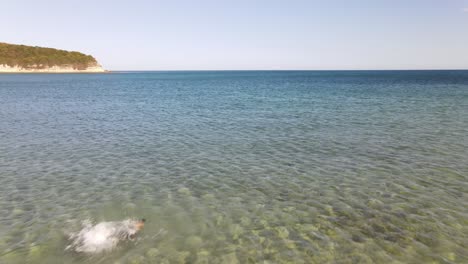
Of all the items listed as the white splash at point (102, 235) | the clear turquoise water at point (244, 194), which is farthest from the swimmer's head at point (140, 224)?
the clear turquoise water at point (244, 194)

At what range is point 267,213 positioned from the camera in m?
10.2

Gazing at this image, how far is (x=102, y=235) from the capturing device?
870cm

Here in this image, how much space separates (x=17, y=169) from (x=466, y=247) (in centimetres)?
1879

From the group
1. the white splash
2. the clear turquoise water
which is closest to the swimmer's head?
the white splash

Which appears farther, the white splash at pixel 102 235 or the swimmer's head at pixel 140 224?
the swimmer's head at pixel 140 224

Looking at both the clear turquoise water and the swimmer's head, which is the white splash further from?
the clear turquoise water

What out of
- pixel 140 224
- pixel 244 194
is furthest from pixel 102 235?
pixel 244 194

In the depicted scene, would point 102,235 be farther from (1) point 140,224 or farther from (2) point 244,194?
(2) point 244,194

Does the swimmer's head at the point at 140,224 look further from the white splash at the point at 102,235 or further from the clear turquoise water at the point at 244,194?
the clear turquoise water at the point at 244,194

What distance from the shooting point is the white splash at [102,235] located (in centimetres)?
814

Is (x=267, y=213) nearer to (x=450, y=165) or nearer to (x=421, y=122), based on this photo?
(x=450, y=165)

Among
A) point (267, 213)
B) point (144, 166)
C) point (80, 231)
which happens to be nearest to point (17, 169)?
point (144, 166)

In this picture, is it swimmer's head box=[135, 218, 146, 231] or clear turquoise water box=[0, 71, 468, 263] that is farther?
swimmer's head box=[135, 218, 146, 231]

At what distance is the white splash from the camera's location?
8141mm
